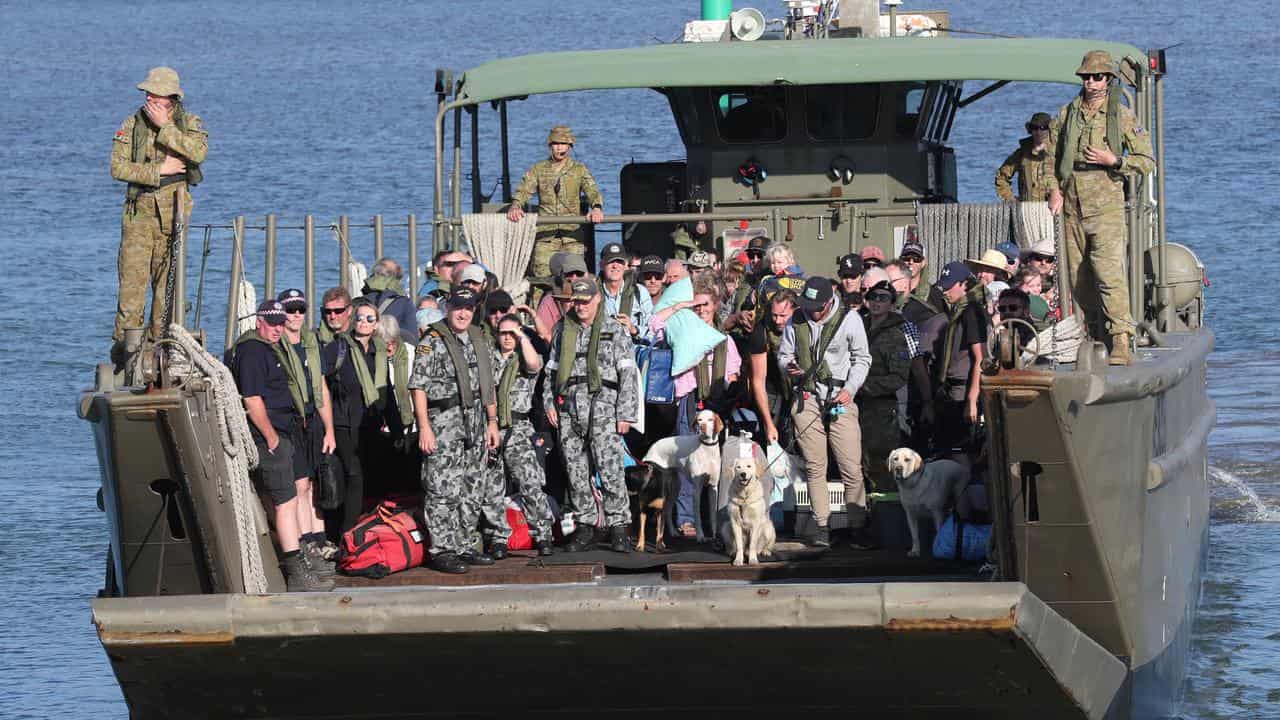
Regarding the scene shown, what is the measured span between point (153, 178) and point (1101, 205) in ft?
15.8

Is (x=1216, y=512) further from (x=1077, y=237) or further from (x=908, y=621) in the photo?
(x=908, y=621)

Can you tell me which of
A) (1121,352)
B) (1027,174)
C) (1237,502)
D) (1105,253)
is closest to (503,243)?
(1027,174)

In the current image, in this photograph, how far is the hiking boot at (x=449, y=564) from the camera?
10938mm

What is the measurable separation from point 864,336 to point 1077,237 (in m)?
1.29

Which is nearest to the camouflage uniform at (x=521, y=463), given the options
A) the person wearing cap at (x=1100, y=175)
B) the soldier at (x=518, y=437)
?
the soldier at (x=518, y=437)

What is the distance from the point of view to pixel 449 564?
1095 centimetres

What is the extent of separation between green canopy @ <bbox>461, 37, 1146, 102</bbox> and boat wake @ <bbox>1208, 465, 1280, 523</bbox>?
7441 mm

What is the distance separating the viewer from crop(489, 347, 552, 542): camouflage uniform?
11.1m

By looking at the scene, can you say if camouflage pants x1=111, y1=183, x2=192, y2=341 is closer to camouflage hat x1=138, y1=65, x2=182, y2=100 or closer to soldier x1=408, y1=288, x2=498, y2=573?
camouflage hat x1=138, y1=65, x2=182, y2=100

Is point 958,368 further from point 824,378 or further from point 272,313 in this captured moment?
point 272,313

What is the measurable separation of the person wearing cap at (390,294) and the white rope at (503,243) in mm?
1083

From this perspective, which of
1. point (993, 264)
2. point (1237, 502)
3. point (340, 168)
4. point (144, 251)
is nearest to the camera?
point (144, 251)

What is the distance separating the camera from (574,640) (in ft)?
32.8

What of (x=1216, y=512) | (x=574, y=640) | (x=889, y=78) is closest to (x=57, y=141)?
(x=1216, y=512)
